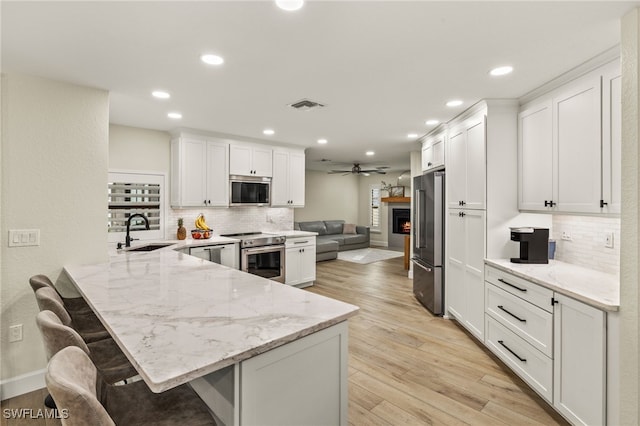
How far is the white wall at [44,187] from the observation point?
2496mm

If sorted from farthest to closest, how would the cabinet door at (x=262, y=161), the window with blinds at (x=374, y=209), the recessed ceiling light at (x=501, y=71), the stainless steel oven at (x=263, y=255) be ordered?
1. the window with blinds at (x=374, y=209)
2. the cabinet door at (x=262, y=161)
3. the stainless steel oven at (x=263, y=255)
4. the recessed ceiling light at (x=501, y=71)

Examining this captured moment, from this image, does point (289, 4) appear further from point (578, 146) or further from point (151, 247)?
point (151, 247)

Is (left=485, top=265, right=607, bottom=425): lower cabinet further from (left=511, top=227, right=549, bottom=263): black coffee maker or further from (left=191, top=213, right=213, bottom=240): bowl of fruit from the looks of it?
(left=191, top=213, right=213, bottom=240): bowl of fruit

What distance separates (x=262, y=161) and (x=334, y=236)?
15.4 ft

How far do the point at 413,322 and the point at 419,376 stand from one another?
48.9 inches

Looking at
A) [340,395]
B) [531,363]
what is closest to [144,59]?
[340,395]

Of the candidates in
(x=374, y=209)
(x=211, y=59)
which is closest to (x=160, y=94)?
(x=211, y=59)

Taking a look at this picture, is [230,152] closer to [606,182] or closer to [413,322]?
[413,322]

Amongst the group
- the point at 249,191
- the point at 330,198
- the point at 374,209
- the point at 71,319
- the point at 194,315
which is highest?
the point at 330,198

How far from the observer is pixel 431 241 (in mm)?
4207

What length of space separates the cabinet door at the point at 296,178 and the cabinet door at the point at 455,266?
9.16ft

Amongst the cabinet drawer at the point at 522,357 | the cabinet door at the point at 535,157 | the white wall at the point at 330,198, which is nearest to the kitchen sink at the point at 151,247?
the cabinet drawer at the point at 522,357

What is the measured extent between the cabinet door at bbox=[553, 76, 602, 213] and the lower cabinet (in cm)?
72

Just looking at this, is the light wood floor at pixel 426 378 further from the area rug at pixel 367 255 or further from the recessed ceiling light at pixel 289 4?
the area rug at pixel 367 255
